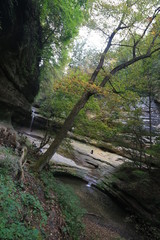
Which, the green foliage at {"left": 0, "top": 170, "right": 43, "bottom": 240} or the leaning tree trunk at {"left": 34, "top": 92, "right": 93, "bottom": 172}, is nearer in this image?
the green foliage at {"left": 0, "top": 170, "right": 43, "bottom": 240}

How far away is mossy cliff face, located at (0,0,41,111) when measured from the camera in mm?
5907

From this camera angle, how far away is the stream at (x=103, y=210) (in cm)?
740

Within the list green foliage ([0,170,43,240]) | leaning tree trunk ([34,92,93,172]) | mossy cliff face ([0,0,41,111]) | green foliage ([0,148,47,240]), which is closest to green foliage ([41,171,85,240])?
leaning tree trunk ([34,92,93,172])

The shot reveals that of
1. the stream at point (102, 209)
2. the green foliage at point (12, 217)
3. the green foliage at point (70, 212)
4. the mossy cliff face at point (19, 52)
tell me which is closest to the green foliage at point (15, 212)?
the green foliage at point (12, 217)

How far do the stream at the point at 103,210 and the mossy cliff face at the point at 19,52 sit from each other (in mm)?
7716

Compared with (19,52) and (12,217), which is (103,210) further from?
(19,52)

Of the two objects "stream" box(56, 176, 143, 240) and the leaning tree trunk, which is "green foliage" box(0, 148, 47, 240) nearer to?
the leaning tree trunk

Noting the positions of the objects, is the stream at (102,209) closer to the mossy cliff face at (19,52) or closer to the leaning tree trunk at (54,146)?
the leaning tree trunk at (54,146)

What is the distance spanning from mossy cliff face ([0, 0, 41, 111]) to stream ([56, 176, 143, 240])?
772 centimetres

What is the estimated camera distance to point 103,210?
28.7 ft

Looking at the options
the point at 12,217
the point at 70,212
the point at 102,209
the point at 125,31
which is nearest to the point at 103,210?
the point at 102,209

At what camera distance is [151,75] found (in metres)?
10.8

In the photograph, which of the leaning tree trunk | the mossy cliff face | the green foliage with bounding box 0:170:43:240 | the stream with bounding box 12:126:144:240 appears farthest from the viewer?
the stream with bounding box 12:126:144:240

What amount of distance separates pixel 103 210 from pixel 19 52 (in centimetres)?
1142
